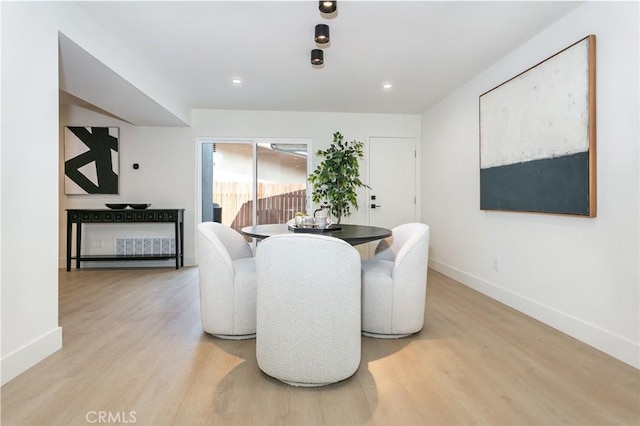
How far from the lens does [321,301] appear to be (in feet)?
5.20

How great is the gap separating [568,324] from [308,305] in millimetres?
2051

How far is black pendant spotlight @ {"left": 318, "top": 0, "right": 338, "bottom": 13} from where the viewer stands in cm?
215

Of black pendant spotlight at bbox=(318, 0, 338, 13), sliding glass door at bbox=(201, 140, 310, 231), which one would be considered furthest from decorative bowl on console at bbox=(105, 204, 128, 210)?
black pendant spotlight at bbox=(318, 0, 338, 13)

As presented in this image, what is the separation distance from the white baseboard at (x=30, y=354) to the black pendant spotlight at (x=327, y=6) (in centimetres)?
265

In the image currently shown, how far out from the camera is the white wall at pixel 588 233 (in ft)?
6.49

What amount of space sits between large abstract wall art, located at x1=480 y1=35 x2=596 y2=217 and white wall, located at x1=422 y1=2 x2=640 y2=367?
7cm

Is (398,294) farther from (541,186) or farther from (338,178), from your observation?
(338,178)

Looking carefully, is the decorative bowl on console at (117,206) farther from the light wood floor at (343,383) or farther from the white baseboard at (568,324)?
the white baseboard at (568,324)

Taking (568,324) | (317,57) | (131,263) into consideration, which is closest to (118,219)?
(131,263)

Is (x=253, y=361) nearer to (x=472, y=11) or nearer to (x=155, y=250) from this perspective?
(x=472, y=11)

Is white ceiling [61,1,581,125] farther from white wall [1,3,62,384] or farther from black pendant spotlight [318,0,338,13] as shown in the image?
white wall [1,3,62,384]

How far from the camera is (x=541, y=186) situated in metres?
2.64
